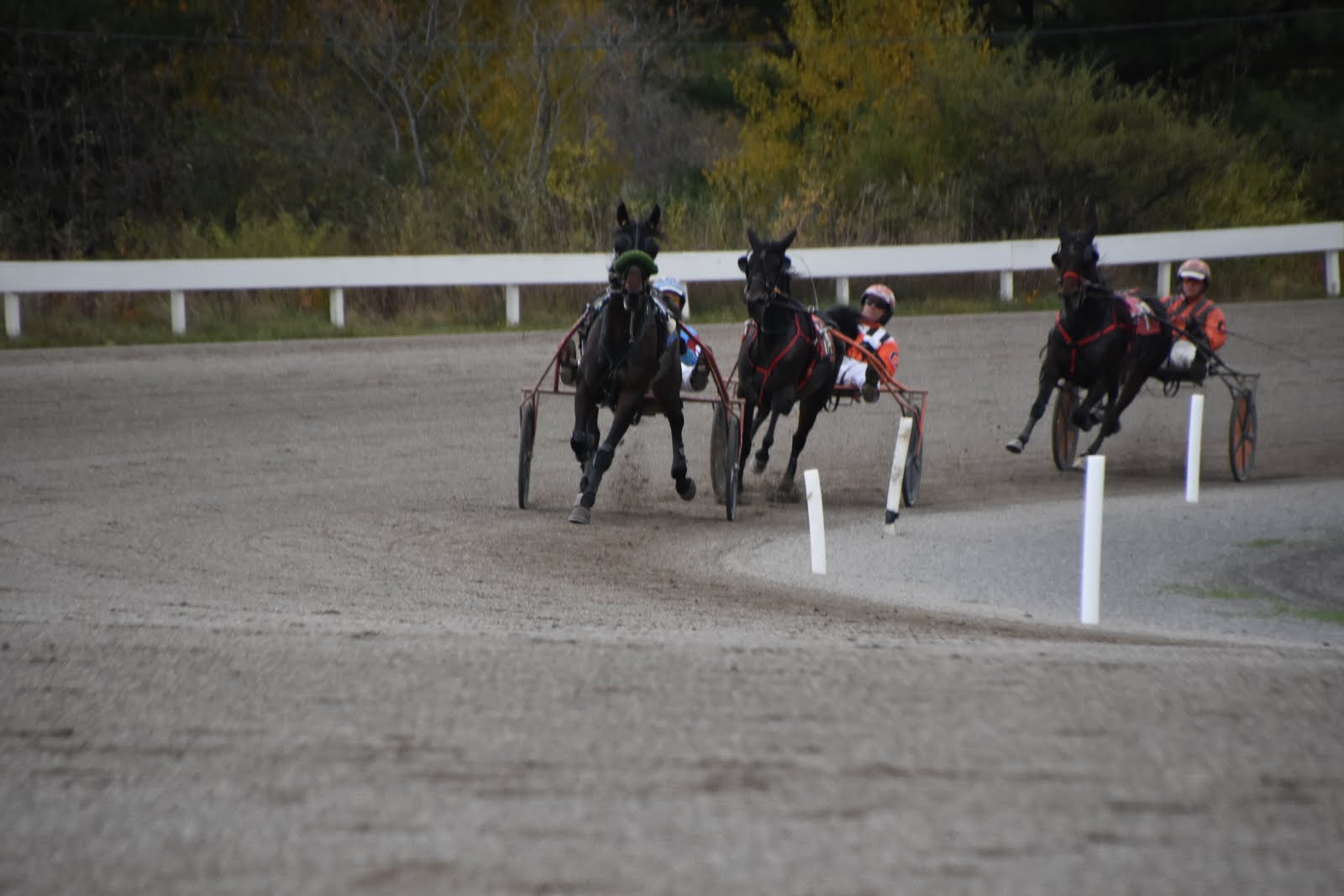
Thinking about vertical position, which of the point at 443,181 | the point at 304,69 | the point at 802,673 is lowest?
the point at 802,673

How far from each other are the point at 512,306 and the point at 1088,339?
9.62 m

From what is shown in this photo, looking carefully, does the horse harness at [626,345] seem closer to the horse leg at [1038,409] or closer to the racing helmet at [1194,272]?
the horse leg at [1038,409]

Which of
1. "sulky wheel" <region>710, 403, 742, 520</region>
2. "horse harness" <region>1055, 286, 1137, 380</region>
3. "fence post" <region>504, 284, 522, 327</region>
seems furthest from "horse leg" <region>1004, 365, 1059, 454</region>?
"fence post" <region>504, 284, 522, 327</region>

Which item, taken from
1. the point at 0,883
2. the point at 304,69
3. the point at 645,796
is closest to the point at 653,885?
the point at 645,796

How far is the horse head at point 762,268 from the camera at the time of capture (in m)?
12.0

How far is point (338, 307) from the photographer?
21.6 m

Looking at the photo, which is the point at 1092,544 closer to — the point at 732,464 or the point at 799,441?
the point at 732,464

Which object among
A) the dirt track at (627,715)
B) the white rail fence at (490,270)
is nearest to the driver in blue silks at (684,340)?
the dirt track at (627,715)

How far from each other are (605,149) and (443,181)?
7.96 m

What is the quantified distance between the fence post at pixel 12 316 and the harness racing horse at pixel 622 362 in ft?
35.5

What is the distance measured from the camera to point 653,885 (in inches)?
123

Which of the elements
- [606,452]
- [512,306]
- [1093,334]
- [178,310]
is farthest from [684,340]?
[178,310]

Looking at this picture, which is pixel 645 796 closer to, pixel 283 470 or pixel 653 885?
pixel 653 885

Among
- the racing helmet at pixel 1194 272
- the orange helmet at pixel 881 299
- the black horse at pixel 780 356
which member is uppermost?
the racing helmet at pixel 1194 272
